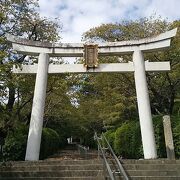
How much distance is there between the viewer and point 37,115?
1337 cm

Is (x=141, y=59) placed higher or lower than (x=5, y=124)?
higher

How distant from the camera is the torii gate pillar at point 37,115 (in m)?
13.0

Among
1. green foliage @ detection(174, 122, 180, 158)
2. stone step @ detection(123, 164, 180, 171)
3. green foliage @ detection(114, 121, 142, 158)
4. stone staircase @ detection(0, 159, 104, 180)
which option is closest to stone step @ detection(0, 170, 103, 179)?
stone staircase @ detection(0, 159, 104, 180)

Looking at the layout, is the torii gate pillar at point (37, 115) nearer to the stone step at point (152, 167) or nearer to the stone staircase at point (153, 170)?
the stone staircase at point (153, 170)

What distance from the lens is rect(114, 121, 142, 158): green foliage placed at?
50.2ft

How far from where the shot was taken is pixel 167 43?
14.4 m

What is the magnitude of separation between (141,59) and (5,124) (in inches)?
262

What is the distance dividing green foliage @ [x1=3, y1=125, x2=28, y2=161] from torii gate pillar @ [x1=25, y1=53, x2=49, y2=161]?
0.70 m

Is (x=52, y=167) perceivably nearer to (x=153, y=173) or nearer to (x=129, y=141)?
(x=153, y=173)

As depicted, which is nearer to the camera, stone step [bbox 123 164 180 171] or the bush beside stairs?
the bush beside stairs

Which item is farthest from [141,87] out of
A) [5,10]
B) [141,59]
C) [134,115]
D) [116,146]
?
[134,115]

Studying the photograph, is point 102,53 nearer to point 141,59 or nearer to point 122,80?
point 141,59

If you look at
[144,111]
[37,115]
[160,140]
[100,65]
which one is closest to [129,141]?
[160,140]

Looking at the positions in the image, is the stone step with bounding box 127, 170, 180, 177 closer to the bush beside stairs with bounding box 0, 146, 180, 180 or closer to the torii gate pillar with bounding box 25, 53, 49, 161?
the bush beside stairs with bounding box 0, 146, 180, 180
